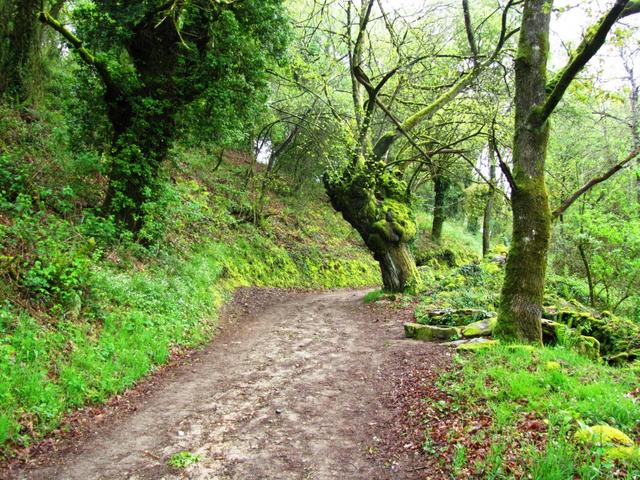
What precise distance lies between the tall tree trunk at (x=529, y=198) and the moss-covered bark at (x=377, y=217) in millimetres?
6127

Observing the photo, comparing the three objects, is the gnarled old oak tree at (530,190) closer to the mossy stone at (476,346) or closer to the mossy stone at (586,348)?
the mossy stone at (476,346)

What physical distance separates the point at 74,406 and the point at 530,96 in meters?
8.25

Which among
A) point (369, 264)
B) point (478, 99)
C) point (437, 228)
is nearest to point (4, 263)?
point (478, 99)

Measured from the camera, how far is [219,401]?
571 cm

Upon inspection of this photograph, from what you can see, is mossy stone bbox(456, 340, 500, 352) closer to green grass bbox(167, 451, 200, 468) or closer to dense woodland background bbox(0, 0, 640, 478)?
dense woodland background bbox(0, 0, 640, 478)

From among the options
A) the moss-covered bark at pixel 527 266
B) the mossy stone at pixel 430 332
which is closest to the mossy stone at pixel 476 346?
the moss-covered bark at pixel 527 266

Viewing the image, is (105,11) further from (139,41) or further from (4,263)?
(4,263)

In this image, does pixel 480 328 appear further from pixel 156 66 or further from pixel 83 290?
pixel 156 66

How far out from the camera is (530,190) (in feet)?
23.2

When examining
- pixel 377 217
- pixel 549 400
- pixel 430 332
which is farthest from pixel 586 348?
pixel 377 217

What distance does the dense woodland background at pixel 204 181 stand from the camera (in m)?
5.99

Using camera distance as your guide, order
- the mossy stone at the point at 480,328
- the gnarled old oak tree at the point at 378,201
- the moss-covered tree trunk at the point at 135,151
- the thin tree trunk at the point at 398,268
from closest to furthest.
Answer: the mossy stone at the point at 480,328
the moss-covered tree trunk at the point at 135,151
the gnarled old oak tree at the point at 378,201
the thin tree trunk at the point at 398,268

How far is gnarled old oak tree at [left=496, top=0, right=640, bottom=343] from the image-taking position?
274 inches

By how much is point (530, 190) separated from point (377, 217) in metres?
6.61
